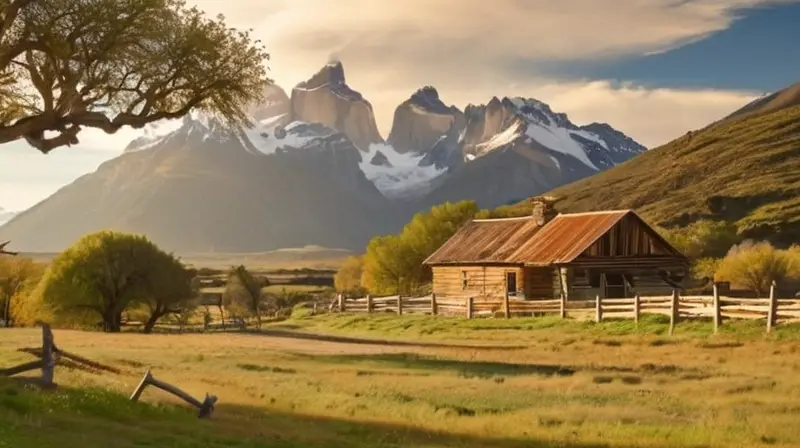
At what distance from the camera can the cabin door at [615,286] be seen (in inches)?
2259

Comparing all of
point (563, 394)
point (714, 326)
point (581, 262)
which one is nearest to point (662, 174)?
point (581, 262)

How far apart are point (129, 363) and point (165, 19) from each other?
10.8 meters

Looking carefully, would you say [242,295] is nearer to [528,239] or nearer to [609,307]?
[528,239]

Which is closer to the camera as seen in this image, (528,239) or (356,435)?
(356,435)

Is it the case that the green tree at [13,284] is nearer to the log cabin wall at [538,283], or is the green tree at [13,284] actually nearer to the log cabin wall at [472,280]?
the log cabin wall at [472,280]

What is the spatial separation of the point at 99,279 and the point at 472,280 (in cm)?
2569

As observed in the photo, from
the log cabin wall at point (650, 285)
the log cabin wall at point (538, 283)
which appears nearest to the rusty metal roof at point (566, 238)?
the log cabin wall at point (538, 283)

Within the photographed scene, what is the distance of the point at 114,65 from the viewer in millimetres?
24984

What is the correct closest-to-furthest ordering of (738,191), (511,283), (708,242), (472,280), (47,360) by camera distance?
(47,360) → (511,283) → (472,280) → (708,242) → (738,191)

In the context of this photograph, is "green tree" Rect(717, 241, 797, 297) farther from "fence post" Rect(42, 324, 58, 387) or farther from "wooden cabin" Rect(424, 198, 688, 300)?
"fence post" Rect(42, 324, 58, 387)

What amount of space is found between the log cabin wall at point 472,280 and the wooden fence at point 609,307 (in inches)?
28.6

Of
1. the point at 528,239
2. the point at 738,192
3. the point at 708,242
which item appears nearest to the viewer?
the point at 528,239

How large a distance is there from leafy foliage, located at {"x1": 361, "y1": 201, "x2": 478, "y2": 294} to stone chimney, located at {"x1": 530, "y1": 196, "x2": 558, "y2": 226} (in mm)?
18885

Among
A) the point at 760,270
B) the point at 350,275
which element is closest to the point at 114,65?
the point at 760,270
